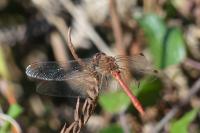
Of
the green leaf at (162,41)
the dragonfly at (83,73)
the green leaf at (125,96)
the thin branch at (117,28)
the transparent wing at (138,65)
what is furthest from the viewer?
the thin branch at (117,28)

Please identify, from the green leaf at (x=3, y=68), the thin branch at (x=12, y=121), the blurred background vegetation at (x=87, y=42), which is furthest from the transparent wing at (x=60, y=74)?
the green leaf at (x=3, y=68)

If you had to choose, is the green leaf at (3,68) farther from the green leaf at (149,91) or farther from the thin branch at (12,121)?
the thin branch at (12,121)

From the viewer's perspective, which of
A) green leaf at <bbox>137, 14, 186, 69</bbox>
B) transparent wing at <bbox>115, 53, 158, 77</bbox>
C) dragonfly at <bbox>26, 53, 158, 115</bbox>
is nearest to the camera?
dragonfly at <bbox>26, 53, 158, 115</bbox>

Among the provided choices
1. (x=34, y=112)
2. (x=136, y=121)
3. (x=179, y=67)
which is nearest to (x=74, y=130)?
(x=136, y=121)

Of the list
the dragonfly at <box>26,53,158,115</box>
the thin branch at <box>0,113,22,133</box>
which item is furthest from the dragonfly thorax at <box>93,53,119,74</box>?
the thin branch at <box>0,113,22,133</box>

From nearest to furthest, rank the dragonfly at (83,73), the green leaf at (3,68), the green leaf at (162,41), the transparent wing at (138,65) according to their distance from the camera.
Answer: the dragonfly at (83,73) < the transparent wing at (138,65) < the green leaf at (162,41) < the green leaf at (3,68)

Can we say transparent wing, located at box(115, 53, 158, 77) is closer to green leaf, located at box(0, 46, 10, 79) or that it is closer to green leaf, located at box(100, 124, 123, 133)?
green leaf, located at box(100, 124, 123, 133)

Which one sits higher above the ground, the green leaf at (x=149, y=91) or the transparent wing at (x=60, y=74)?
the transparent wing at (x=60, y=74)

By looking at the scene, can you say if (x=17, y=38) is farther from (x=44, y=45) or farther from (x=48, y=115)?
(x=48, y=115)
